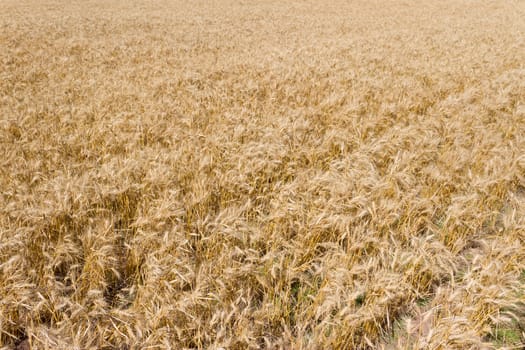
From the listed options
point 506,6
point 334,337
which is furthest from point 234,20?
point 506,6

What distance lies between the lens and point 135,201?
358cm

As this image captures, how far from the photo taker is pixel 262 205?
3604 mm

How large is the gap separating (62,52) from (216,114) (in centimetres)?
879

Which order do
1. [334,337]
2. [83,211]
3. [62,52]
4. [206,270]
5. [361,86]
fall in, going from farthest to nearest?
[62,52] < [361,86] < [83,211] < [206,270] < [334,337]

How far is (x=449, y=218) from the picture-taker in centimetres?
318

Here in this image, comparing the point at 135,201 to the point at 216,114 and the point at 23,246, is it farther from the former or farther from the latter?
the point at 216,114

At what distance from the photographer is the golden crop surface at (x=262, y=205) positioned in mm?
2271

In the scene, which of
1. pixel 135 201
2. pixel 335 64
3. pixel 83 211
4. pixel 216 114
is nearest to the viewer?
pixel 83 211

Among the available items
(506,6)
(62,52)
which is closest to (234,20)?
(62,52)

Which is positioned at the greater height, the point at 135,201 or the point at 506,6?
the point at 506,6

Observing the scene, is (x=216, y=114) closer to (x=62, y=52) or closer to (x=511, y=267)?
(x=511, y=267)

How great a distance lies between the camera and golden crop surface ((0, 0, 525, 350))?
7.45ft

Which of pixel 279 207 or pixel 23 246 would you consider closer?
pixel 23 246

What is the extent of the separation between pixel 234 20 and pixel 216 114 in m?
19.1
